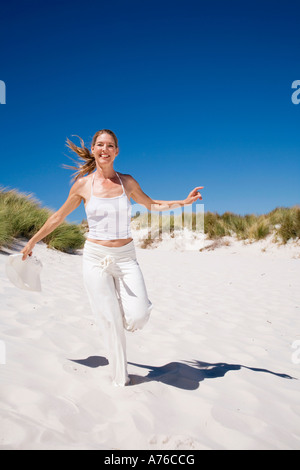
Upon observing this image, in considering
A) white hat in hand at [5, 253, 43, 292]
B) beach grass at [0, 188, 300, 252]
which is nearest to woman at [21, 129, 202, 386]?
white hat in hand at [5, 253, 43, 292]

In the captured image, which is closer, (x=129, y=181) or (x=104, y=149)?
(x=104, y=149)

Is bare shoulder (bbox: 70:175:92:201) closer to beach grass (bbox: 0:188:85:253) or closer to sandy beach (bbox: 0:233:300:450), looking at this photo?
sandy beach (bbox: 0:233:300:450)

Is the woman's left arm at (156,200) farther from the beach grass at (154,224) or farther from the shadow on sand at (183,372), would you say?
the beach grass at (154,224)

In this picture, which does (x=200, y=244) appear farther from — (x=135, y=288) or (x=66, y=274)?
(x=135, y=288)

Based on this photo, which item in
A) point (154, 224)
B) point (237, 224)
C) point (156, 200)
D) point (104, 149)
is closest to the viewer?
point (104, 149)

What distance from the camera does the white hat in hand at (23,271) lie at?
311cm

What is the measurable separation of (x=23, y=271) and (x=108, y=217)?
0.96 metres

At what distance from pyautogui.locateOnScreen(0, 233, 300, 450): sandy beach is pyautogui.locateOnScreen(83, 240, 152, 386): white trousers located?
26cm

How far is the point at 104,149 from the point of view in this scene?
2.92 m

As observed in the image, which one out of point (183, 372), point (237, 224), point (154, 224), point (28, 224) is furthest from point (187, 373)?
point (154, 224)

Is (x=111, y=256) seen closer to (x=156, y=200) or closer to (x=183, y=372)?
(x=156, y=200)

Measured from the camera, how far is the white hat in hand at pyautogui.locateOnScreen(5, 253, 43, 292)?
311 centimetres

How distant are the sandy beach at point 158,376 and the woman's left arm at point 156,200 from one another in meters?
1.46

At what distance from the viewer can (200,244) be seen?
17297mm
